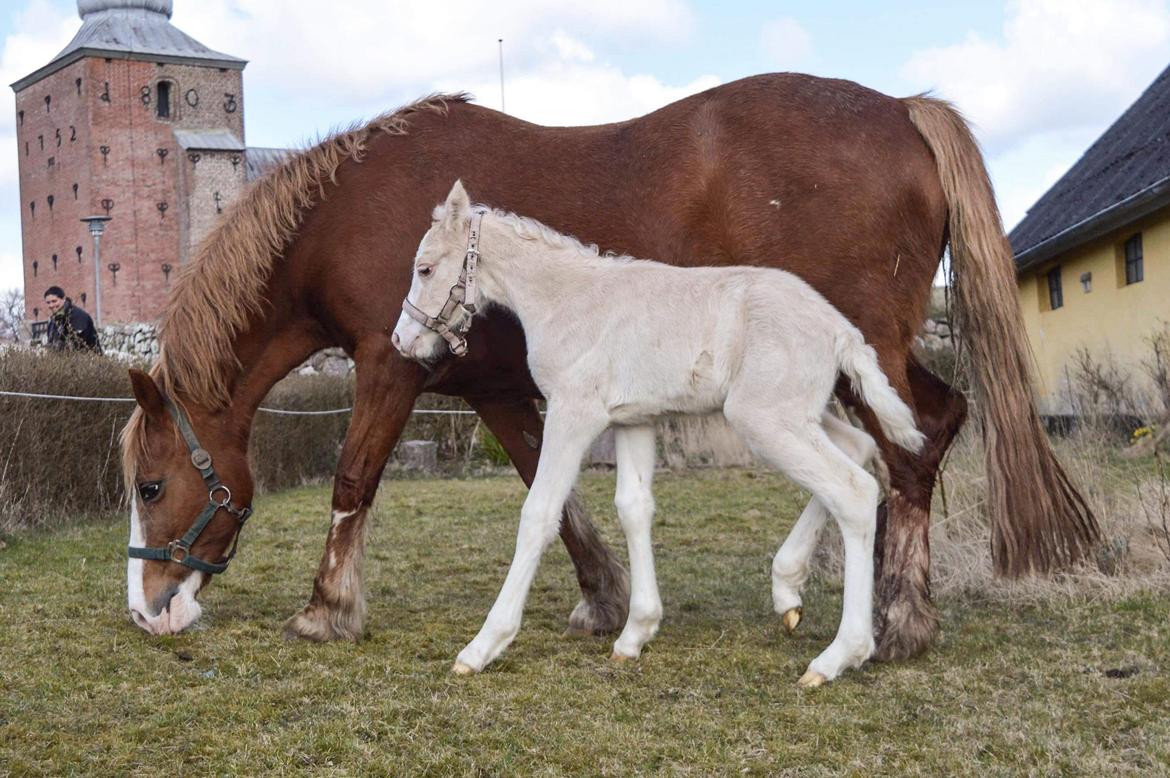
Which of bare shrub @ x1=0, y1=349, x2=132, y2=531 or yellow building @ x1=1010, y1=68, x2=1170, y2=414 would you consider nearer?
bare shrub @ x1=0, y1=349, x2=132, y2=531

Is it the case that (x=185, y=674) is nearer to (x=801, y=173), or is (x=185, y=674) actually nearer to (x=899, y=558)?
(x=899, y=558)

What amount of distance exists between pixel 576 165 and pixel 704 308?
1.15 meters

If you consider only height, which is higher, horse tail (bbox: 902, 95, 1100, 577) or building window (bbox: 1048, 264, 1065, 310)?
building window (bbox: 1048, 264, 1065, 310)

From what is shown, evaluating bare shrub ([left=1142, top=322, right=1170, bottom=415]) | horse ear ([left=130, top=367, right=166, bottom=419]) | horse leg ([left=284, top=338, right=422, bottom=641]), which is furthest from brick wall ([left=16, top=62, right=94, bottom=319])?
horse leg ([left=284, top=338, right=422, bottom=641])

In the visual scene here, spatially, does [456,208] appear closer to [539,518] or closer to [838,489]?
[539,518]

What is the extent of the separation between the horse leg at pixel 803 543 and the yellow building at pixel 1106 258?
26.6 feet

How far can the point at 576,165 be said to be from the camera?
5363 millimetres

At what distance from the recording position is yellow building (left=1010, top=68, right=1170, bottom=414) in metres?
14.9

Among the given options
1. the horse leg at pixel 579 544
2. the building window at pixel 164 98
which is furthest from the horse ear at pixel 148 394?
the building window at pixel 164 98

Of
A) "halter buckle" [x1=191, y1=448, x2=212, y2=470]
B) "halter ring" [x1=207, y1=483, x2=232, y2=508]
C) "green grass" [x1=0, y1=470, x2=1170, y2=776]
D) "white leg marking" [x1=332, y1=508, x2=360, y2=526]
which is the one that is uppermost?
"halter buckle" [x1=191, y1=448, x2=212, y2=470]

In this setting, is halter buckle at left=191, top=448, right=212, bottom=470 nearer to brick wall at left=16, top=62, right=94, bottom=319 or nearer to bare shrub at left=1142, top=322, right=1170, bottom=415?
bare shrub at left=1142, top=322, right=1170, bottom=415

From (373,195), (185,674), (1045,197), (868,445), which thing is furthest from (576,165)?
(1045,197)

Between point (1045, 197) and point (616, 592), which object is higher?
point (1045, 197)

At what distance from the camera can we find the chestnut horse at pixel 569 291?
498 cm
